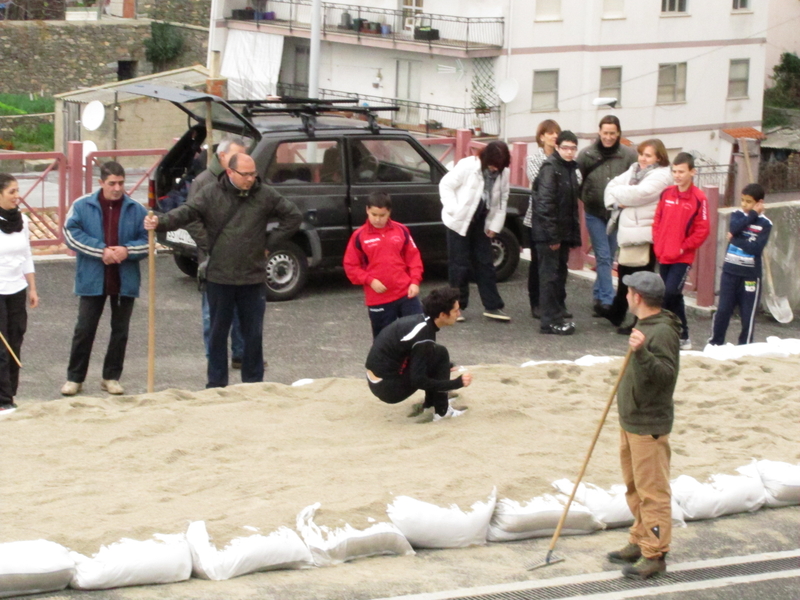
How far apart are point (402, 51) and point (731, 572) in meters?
34.1

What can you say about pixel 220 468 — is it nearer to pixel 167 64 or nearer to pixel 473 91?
pixel 473 91

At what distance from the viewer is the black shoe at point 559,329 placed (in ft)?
37.3

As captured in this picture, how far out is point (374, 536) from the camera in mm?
5949

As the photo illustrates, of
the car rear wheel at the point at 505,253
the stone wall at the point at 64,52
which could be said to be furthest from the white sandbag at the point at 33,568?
the stone wall at the point at 64,52

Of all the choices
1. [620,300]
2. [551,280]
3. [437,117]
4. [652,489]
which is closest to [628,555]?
[652,489]

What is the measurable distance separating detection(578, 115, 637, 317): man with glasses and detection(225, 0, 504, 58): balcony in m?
25.4

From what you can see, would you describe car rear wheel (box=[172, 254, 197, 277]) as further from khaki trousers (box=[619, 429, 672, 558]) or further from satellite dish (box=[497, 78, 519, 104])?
satellite dish (box=[497, 78, 519, 104])

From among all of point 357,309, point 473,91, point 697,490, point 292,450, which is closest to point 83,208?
point 292,450

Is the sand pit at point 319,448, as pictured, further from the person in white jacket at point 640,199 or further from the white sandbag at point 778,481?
the person in white jacket at point 640,199

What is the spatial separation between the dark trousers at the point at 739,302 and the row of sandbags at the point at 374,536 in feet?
11.7

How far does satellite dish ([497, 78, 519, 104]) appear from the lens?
36.2 m

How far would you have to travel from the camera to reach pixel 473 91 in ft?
123

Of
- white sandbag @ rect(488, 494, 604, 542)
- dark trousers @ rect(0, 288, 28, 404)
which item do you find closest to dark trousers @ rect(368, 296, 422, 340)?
dark trousers @ rect(0, 288, 28, 404)

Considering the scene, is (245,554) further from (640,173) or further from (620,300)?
(620,300)
